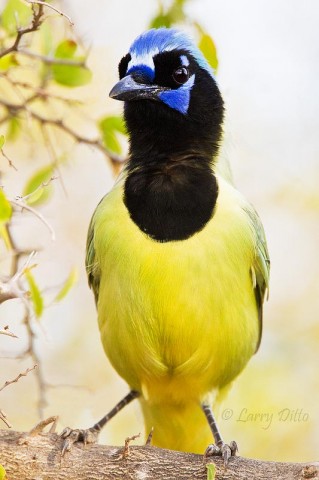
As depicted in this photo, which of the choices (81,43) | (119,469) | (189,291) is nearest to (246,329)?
(189,291)

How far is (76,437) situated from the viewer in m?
4.68

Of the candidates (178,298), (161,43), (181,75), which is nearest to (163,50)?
(161,43)

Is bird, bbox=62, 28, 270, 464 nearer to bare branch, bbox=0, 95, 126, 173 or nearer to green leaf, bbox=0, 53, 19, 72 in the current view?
bare branch, bbox=0, 95, 126, 173

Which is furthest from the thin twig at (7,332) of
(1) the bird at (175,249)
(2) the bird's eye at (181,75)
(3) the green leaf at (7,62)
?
(2) the bird's eye at (181,75)

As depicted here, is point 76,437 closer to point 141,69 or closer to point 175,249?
point 175,249

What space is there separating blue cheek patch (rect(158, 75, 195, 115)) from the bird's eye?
26 mm

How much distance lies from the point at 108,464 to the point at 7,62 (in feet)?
7.24

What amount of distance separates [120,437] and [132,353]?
315cm

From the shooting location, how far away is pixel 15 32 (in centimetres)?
473

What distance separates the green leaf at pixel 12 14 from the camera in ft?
15.6

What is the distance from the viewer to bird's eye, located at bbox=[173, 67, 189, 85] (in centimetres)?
545
